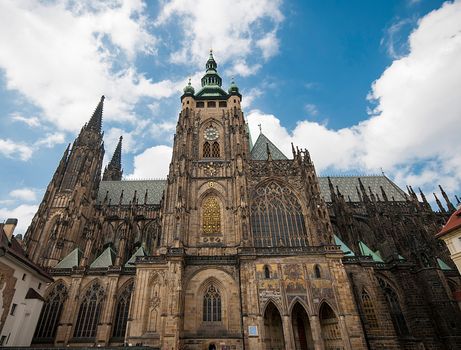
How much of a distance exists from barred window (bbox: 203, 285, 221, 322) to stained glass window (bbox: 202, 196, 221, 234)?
5.50 meters

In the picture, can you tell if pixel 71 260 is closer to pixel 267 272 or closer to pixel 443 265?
pixel 267 272

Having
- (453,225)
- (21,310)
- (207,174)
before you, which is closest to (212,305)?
(207,174)

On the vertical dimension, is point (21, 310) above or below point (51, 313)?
below

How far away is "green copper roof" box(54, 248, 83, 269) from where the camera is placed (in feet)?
98.1

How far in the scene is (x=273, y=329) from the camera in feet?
75.7

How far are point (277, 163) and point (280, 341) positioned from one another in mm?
17483

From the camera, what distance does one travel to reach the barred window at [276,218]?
27.2m

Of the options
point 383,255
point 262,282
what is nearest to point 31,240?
point 262,282

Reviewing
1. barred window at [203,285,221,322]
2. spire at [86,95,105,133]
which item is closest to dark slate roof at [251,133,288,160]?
barred window at [203,285,221,322]

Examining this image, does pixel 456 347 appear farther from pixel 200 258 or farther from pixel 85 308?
pixel 85 308

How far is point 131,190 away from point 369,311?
36863mm

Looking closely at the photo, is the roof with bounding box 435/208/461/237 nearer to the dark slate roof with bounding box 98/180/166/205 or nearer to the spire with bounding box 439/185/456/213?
the spire with bounding box 439/185/456/213

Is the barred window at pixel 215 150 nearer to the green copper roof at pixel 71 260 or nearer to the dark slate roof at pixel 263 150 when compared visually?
the dark slate roof at pixel 263 150

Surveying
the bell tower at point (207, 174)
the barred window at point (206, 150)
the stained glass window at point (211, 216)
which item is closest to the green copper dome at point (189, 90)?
the bell tower at point (207, 174)
